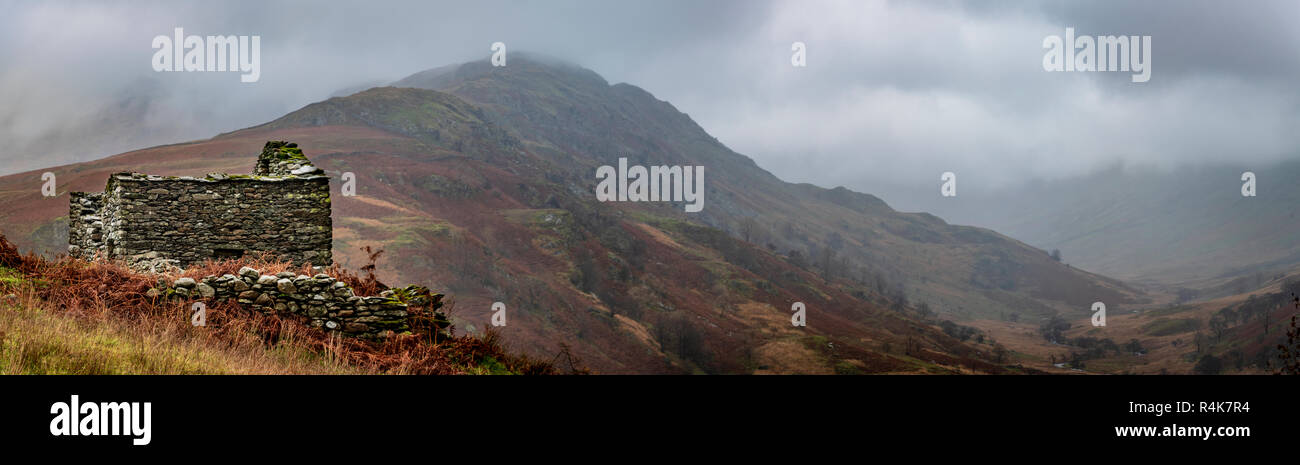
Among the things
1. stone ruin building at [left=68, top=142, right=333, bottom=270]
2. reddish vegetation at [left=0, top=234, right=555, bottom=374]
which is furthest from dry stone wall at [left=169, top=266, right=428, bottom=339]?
stone ruin building at [left=68, top=142, right=333, bottom=270]

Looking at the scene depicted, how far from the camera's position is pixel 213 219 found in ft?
59.2

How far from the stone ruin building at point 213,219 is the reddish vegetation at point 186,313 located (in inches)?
148

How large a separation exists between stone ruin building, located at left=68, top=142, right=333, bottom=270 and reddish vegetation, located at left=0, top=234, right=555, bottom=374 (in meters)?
3.76

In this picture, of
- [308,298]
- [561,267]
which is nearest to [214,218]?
[308,298]

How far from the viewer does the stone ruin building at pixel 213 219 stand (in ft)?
57.3

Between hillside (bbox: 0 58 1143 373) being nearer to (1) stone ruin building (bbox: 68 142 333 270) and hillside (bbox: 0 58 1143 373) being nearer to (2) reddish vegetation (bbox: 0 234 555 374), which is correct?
(1) stone ruin building (bbox: 68 142 333 270)

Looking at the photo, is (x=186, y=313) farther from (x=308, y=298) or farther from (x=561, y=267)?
(x=561, y=267)

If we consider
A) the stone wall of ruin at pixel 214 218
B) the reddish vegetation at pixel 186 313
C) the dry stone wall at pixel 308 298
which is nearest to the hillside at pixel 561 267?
the stone wall of ruin at pixel 214 218

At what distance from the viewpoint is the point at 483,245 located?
126000mm

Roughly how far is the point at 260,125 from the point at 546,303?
13135 cm

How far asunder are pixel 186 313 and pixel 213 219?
23.0 feet
